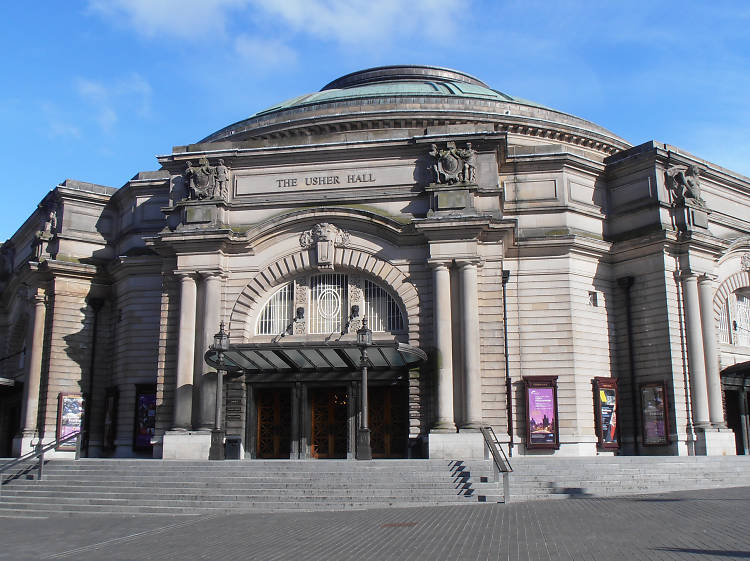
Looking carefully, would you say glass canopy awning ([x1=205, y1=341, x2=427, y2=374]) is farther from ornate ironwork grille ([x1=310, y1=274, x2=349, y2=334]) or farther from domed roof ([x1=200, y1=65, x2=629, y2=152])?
domed roof ([x1=200, y1=65, x2=629, y2=152])

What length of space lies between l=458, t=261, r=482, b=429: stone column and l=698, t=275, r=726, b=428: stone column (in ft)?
34.5

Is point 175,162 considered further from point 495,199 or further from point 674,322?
point 674,322

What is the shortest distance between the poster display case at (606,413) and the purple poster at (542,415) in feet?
6.93

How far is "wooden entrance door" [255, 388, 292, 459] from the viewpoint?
31547 millimetres

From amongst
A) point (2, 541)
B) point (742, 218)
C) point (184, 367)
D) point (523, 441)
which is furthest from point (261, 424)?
point (742, 218)

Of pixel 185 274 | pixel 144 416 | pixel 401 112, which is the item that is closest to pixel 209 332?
pixel 185 274

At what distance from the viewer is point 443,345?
96.6 ft

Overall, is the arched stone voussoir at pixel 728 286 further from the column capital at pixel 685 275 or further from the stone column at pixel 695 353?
the column capital at pixel 685 275

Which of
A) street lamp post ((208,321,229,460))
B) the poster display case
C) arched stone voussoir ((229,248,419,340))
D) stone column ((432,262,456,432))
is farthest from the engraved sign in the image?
the poster display case

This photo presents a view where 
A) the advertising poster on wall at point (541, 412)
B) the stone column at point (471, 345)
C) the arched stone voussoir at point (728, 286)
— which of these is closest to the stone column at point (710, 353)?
the arched stone voussoir at point (728, 286)

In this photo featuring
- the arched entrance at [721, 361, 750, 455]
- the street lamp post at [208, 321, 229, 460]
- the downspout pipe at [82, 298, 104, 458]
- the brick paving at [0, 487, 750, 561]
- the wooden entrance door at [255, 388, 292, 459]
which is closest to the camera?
the brick paving at [0, 487, 750, 561]

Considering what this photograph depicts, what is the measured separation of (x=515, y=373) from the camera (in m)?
33.0

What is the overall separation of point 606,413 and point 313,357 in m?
12.2

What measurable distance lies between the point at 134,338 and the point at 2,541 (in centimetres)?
1940
